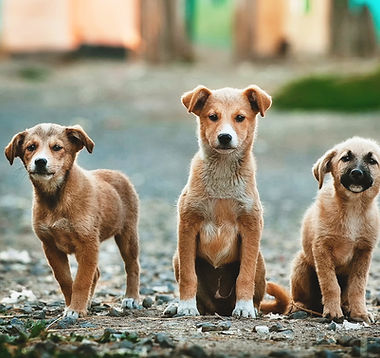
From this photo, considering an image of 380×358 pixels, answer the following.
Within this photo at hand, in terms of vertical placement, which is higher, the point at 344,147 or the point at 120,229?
the point at 344,147

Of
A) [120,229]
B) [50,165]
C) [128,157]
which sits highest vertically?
[50,165]

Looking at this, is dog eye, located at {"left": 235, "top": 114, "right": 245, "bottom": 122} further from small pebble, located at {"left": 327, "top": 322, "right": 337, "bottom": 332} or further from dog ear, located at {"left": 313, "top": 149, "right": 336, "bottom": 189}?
small pebble, located at {"left": 327, "top": 322, "right": 337, "bottom": 332}

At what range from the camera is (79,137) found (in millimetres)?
6297

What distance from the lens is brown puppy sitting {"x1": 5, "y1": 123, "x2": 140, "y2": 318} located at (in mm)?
6172

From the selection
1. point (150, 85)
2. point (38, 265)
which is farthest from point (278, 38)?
point (38, 265)

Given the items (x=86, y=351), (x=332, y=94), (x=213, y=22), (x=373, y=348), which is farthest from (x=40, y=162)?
(x=213, y=22)

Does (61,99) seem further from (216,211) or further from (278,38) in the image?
(216,211)

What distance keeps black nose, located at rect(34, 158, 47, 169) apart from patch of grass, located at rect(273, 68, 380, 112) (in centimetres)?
1570

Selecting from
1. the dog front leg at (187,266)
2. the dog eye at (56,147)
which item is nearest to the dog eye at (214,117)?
the dog front leg at (187,266)

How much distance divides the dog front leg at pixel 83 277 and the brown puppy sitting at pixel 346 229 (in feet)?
5.30

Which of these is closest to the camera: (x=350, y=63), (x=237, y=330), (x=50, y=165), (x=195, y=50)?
(x=237, y=330)

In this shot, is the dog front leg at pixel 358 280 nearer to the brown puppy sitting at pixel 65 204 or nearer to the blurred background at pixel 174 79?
the brown puppy sitting at pixel 65 204

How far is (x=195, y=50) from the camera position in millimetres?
29688

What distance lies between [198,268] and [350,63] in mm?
20255
